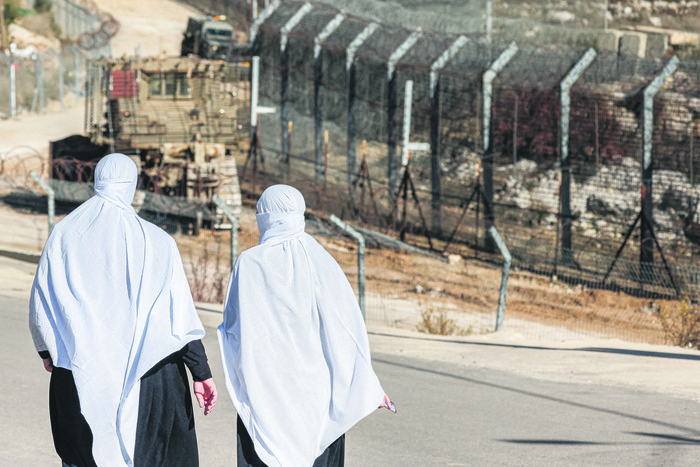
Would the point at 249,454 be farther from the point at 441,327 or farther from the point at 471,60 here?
the point at 471,60

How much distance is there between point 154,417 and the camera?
4.21 m

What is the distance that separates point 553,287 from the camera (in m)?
14.8

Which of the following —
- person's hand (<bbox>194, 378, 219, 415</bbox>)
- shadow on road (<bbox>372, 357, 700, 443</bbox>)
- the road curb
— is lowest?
the road curb

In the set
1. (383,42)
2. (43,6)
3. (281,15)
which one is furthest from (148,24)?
(383,42)

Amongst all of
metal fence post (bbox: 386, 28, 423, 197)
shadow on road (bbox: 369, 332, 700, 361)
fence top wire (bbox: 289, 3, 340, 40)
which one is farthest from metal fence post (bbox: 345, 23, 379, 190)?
shadow on road (bbox: 369, 332, 700, 361)

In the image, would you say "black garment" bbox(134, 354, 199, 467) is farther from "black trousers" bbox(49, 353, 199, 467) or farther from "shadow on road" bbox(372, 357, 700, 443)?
"shadow on road" bbox(372, 357, 700, 443)

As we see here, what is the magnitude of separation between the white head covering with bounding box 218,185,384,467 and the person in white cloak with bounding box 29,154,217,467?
0.78 feet

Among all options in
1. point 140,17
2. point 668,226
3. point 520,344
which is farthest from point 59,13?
point 520,344

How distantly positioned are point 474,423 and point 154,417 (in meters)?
2.95

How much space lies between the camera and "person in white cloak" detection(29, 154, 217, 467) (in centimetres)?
410

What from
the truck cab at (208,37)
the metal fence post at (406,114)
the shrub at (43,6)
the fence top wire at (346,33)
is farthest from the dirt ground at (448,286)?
the shrub at (43,6)

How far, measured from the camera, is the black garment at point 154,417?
4156mm

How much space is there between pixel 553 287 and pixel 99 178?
11338 millimetres

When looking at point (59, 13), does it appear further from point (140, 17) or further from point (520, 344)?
point (520, 344)
